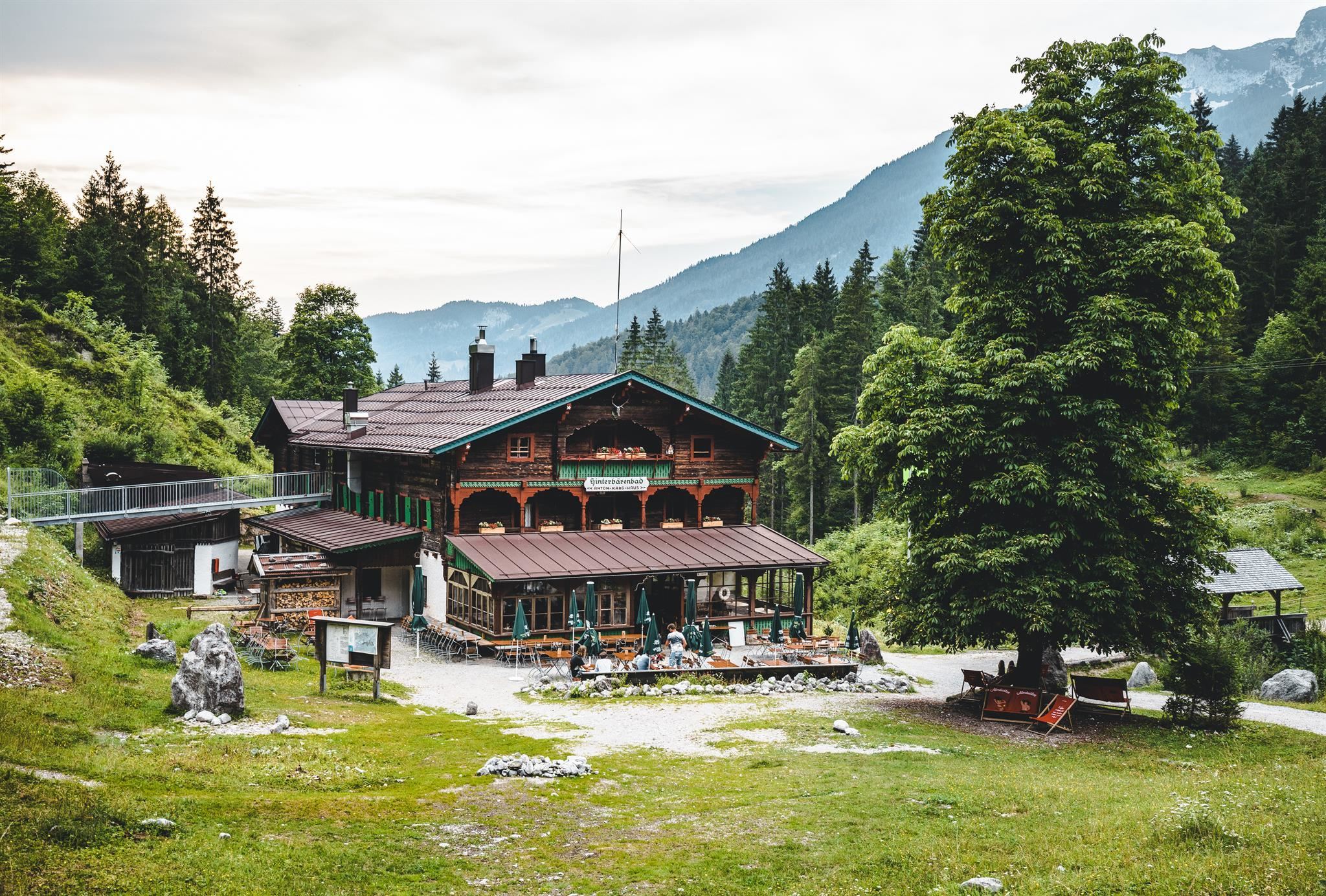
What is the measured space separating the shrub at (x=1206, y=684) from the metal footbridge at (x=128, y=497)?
31332 millimetres

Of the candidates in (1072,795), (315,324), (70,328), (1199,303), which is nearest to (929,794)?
(1072,795)

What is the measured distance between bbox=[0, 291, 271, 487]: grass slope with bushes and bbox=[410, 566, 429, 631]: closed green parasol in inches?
624

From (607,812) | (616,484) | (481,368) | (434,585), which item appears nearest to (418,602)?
(434,585)

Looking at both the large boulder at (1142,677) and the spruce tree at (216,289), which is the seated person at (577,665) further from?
the spruce tree at (216,289)

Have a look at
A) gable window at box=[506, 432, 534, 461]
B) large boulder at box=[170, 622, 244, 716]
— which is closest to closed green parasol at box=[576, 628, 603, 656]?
gable window at box=[506, 432, 534, 461]

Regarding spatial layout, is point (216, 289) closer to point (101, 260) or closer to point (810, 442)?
point (101, 260)

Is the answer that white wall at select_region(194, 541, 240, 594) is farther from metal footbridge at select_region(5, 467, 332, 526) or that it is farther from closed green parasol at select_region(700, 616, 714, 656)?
closed green parasol at select_region(700, 616, 714, 656)

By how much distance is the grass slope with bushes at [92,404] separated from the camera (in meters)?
40.7

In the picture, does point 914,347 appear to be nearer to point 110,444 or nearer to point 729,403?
point 110,444

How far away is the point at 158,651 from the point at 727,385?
304ft

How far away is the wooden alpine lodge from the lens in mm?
32375

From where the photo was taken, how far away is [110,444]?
44938 mm

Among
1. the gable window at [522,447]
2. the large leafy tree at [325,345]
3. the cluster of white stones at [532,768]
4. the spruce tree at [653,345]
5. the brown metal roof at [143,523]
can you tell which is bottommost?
the cluster of white stones at [532,768]

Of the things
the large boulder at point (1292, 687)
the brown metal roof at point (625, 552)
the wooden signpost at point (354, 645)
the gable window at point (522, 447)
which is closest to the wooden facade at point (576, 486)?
the gable window at point (522, 447)
